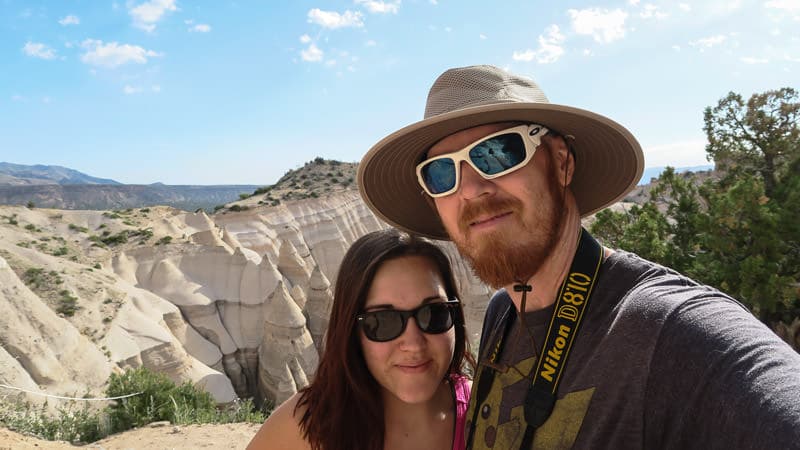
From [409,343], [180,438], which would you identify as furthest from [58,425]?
[409,343]

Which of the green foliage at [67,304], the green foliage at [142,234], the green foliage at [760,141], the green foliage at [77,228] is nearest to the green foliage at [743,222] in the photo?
the green foliage at [760,141]

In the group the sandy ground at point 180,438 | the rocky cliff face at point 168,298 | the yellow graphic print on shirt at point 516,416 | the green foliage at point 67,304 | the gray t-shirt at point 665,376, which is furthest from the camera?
the green foliage at point 67,304

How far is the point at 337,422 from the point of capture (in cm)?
176

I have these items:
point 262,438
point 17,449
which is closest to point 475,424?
point 262,438

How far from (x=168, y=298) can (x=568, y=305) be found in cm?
2183

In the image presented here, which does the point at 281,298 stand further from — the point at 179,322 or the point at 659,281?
the point at 659,281

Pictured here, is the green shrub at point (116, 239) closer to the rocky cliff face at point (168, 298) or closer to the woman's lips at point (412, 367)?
the rocky cliff face at point (168, 298)

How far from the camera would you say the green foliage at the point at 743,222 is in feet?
32.0

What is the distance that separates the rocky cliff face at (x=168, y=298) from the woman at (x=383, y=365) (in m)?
9.60

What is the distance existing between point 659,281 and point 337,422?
121cm

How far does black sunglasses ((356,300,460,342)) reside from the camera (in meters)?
1.77

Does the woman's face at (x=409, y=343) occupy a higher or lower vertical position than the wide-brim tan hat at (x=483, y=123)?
lower

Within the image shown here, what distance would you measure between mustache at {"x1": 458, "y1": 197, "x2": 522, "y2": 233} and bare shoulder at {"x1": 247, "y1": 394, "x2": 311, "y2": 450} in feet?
3.17

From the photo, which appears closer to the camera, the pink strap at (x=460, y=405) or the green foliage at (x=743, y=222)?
the pink strap at (x=460, y=405)
